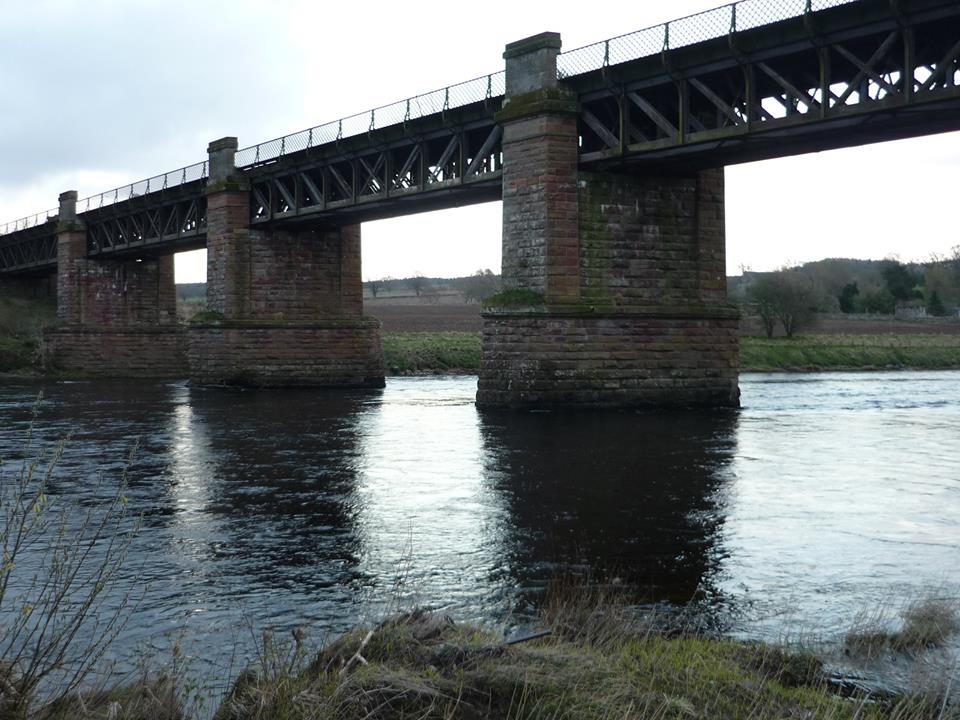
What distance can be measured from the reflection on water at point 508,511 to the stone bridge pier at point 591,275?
1504 mm

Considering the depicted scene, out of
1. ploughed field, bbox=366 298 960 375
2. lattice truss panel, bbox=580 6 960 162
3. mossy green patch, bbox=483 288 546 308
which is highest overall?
lattice truss panel, bbox=580 6 960 162

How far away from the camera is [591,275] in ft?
88.8

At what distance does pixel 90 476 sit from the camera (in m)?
15.2

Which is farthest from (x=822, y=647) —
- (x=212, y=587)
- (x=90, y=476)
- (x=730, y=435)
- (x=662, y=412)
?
(x=662, y=412)

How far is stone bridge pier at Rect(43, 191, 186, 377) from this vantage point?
5384cm

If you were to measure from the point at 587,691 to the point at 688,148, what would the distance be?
66.3 feet

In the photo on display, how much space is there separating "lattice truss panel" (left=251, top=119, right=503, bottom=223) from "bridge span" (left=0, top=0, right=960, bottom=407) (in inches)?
3.8

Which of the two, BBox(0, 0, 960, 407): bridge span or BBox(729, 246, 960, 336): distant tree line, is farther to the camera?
BBox(729, 246, 960, 336): distant tree line

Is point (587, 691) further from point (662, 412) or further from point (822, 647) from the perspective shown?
point (662, 412)

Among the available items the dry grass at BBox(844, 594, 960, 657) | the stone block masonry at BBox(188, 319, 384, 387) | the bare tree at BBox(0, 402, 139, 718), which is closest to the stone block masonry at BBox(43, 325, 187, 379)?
the stone block masonry at BBox(188, 319, 384, 387)

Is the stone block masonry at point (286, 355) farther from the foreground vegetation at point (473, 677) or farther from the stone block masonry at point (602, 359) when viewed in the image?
the foreground vegetation at point (473, 677)

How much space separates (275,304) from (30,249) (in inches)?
1340

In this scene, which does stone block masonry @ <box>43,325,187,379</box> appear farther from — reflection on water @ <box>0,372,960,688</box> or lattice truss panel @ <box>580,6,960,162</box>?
lattice truss panel @ <box>580,6,960,162</box>

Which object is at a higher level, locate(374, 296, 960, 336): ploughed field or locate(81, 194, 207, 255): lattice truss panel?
locate(81, 194, 207, 255): lattice truss panel
